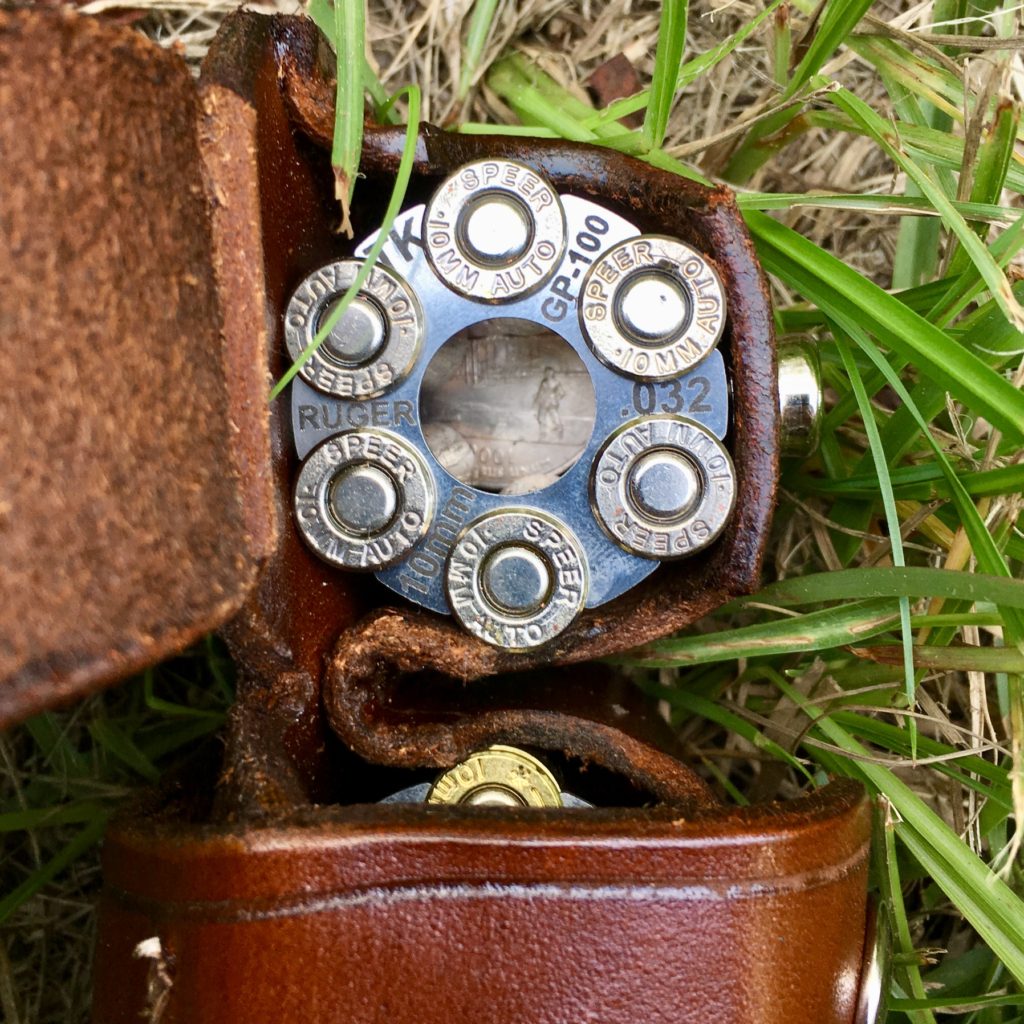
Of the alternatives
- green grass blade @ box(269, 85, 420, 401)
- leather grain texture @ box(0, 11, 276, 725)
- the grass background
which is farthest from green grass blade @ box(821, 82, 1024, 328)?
leather grain texture @ box(0, 11, 276, 725)

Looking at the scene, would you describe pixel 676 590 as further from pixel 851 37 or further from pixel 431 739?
pixel 851 37

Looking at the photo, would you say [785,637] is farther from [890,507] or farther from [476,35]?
[476,35]

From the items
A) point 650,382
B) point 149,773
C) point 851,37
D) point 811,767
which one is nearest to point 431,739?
point 650,382

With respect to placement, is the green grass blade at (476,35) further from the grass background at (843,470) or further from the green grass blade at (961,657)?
the green grass blade at (961,657)

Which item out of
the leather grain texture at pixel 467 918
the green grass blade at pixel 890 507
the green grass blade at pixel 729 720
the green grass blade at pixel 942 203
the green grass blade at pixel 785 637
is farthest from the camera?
the green grass blade at pixel 729 720

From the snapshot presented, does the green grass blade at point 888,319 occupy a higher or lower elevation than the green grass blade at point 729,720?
higher

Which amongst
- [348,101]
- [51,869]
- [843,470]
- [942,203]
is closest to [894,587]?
[843,470]

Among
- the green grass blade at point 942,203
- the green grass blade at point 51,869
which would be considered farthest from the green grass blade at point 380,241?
the green grass blade at point 51,869
